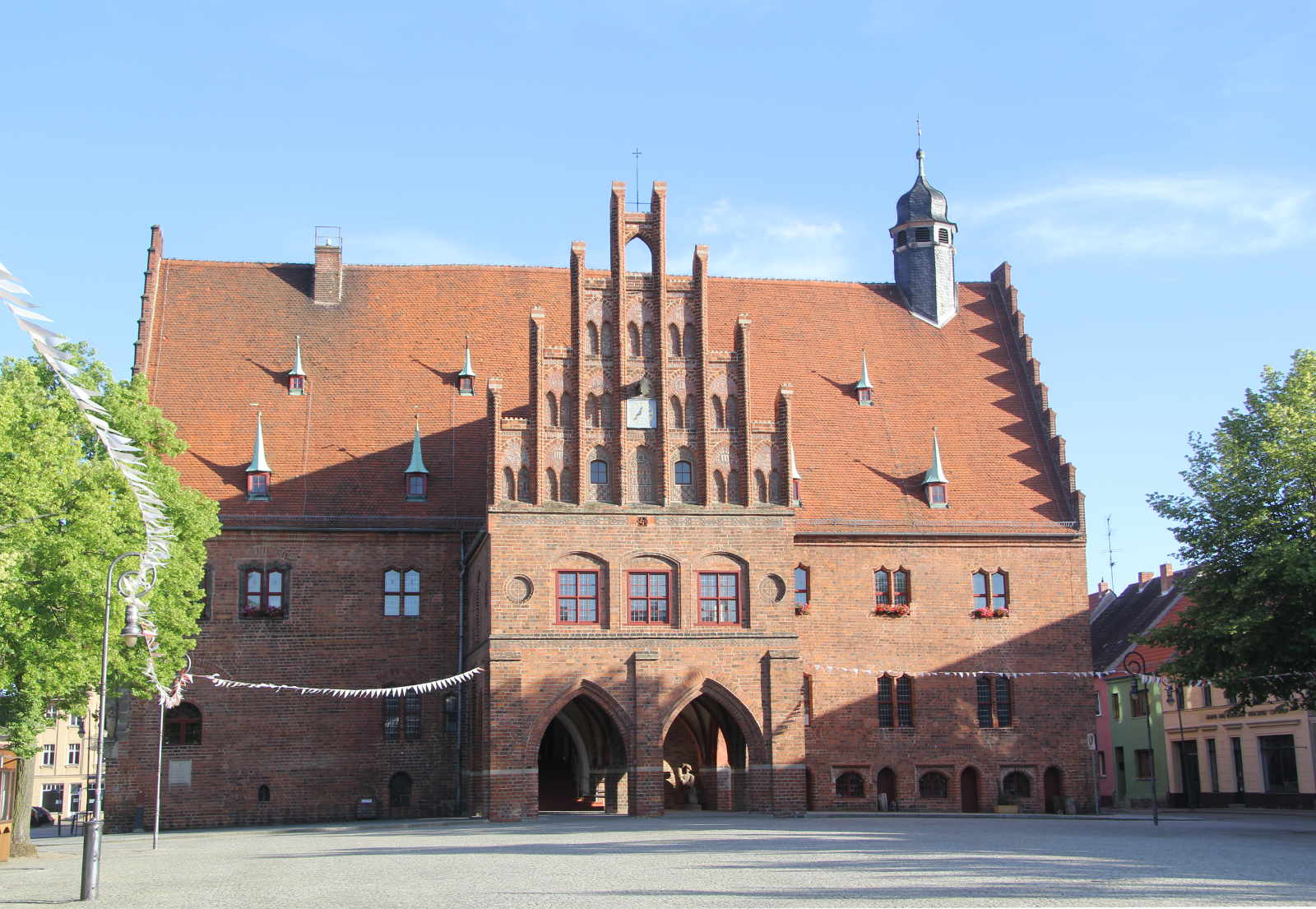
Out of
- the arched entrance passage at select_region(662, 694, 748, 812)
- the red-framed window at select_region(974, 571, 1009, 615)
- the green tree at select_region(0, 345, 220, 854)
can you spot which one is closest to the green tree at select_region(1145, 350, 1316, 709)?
the red-framed window at select_region(974, 571, 1009, 615)

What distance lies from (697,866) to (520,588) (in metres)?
16.2

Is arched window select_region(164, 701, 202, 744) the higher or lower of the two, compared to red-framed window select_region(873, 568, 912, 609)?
lower

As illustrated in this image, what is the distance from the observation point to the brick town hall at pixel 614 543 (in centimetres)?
3722

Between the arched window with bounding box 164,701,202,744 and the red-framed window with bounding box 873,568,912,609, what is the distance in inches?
777

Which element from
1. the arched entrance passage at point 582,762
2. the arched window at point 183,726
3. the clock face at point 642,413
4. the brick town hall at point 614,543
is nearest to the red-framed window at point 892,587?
the brick town hall at point 614,543

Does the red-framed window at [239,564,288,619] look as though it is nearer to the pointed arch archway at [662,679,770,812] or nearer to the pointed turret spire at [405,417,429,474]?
the pointed turret spire at [405,417,429,474]

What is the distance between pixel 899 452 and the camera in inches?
1777

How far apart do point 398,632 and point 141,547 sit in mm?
11561

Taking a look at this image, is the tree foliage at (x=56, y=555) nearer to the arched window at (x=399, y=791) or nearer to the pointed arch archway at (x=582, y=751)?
the arched window at (x=399, y=791)

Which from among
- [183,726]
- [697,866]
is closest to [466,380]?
[183,726]

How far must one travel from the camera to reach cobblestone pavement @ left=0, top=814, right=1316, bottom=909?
17.2m

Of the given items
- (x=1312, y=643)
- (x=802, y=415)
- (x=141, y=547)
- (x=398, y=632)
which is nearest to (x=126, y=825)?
(x=398, y=632)

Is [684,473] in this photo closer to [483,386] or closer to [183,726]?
[483,386]

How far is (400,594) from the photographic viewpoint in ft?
138
